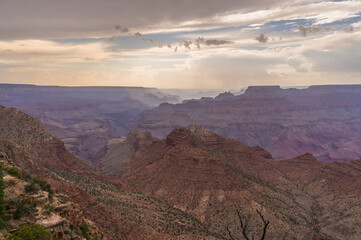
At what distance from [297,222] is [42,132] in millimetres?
87672

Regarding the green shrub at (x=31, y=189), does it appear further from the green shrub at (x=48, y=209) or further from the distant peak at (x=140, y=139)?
the distant peak at (x=140, y=139)

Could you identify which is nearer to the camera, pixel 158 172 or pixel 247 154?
pixel 158 172

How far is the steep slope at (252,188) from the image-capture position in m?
69.7

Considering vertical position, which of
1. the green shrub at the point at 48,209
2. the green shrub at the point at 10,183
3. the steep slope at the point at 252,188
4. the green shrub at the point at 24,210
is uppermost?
the green shrub at the point at 10,183

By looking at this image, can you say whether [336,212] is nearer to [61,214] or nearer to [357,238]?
[357,238]

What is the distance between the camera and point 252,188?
267 feet

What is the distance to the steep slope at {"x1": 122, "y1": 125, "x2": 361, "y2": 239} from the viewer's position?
69.7 meters

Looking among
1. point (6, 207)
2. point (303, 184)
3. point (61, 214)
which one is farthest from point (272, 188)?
point (6, 207)

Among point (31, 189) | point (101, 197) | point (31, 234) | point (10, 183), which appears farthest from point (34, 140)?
point (31, 234)

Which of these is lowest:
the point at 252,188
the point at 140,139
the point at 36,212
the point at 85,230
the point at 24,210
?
the point at 140,139

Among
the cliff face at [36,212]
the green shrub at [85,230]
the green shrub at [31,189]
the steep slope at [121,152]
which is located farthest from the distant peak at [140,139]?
the green shrub at [31,189]

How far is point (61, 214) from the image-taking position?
3048cm

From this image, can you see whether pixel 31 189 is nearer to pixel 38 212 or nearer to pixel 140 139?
pixel 38 212

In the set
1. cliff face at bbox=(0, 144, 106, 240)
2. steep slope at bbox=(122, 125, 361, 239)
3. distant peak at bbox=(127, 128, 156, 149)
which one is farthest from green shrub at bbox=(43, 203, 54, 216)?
distant peak at bbox=(127, 128, 156, 149)
